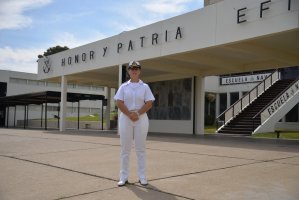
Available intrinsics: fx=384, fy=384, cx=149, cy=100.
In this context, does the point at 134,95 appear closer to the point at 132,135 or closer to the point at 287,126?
the point at 132,135

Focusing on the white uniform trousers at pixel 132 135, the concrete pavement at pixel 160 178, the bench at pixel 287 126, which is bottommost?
the concrete pavement at pixel 160 178

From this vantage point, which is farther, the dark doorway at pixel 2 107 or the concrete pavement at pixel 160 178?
the dark doorway at pixel 2 107

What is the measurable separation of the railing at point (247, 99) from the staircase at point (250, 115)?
0.30 metres

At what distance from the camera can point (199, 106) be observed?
22750 mm

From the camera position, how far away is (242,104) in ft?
84.1

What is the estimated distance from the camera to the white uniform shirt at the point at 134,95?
559cm

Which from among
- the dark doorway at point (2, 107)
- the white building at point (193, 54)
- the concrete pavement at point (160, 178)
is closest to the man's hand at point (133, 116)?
the concrete pavement at point (160, 178)

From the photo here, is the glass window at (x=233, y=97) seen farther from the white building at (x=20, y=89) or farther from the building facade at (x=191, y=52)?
the white building at (x=20, y=89)

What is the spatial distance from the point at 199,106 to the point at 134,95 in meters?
17.4

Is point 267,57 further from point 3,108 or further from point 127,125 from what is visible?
point 3,108

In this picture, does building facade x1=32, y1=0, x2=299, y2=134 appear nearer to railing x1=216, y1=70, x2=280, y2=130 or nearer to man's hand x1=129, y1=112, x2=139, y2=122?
railing x1=216, y1=70, x2=280, y2=130

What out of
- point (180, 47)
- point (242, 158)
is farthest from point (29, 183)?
point (180, 47)

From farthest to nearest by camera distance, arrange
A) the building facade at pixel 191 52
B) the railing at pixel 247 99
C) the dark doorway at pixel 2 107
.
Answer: the dark doorway at pixel 2 107
the railing at pixel 247 99
the building facade at pixel 191 52

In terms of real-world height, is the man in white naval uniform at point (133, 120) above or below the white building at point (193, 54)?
below
